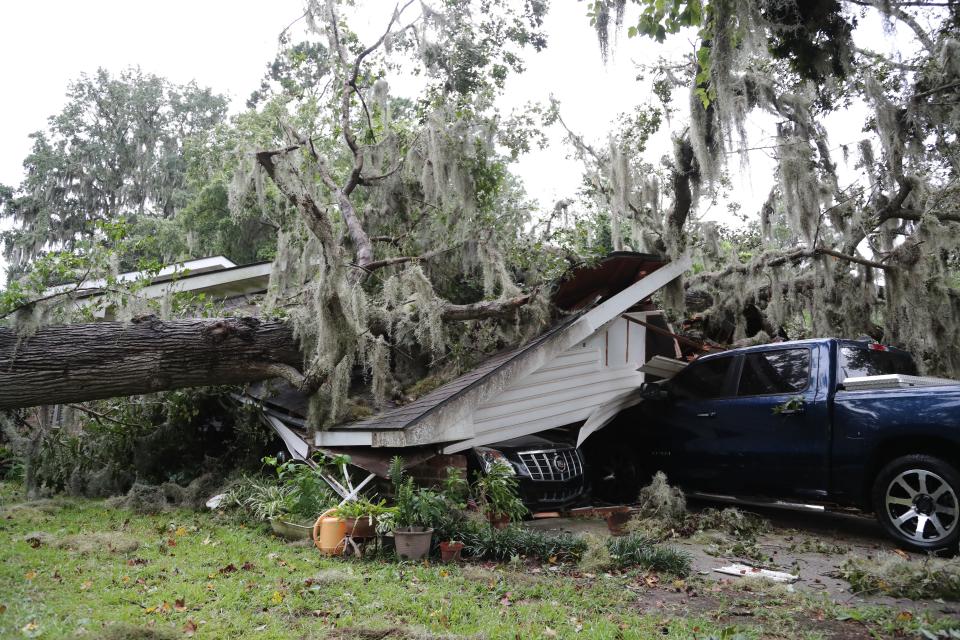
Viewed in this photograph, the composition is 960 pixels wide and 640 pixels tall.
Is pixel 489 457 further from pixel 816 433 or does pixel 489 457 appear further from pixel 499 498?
pixel 816 433

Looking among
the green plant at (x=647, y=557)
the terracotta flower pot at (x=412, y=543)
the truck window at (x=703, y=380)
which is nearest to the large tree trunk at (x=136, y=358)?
the terracotta flower pot at (x=412, y=543)

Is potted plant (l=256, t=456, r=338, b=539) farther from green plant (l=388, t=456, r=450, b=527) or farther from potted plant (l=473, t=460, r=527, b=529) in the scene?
potted plant (l=473, t=460, r=527, b=529)

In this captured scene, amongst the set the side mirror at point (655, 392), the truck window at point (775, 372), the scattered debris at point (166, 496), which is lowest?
the scattered debris at point (166, 496)

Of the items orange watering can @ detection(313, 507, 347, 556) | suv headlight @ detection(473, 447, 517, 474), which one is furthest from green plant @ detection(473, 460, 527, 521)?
orange watering can @ detection(313, 507, 347, 556)

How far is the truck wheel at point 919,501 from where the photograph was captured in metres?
5.08

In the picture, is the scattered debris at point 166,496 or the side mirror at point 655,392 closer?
the side mirror at point 655,392

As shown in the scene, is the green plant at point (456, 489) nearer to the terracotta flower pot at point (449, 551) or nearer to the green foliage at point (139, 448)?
the terracotta flower pot at point (449, 551)

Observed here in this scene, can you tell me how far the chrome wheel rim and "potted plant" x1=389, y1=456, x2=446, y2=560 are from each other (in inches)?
146

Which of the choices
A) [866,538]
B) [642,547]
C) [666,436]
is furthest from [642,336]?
[642,547]

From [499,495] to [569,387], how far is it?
228cm

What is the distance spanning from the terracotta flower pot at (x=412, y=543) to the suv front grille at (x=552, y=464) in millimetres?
1933

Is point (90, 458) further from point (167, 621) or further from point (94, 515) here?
point (167, 621)

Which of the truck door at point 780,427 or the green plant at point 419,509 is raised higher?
the truck door at point 780,427

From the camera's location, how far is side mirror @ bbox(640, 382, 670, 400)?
25.3 feet
